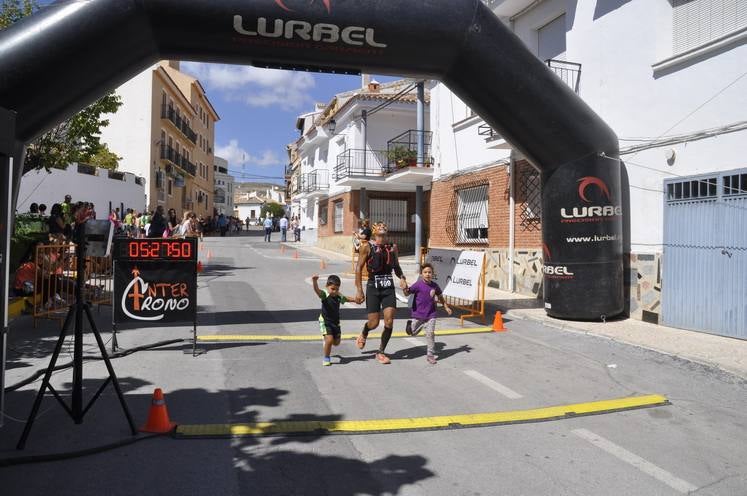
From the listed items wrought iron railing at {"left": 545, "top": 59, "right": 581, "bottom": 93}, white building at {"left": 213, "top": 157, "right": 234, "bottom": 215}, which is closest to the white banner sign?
wrought iron railing at {"left": 545, "top": 59, "right": 581, "bottom": 93}

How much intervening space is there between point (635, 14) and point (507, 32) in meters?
3.13

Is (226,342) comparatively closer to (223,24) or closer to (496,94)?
(223,24)

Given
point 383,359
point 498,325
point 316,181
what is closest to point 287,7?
point 383,359

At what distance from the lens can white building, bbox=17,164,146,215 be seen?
851 inches

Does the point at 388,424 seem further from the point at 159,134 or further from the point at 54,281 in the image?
the point at 159,134

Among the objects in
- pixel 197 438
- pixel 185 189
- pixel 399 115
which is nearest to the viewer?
pixel 197 438

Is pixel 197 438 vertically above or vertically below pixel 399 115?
below

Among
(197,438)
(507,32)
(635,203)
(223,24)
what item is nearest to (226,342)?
(197,438)

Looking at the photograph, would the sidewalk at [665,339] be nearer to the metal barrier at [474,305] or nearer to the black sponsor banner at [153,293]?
the metal barrier at [474,305]

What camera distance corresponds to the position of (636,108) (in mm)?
9859

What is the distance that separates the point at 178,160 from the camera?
4238cm

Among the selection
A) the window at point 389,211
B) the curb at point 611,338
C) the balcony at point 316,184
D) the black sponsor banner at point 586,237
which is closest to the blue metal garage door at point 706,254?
the black sponsor banner at point 586,237

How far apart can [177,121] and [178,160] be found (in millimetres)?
2954

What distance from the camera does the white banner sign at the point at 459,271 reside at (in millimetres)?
9797
